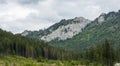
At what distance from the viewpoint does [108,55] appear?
148 m

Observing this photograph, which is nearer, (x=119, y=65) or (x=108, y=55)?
(x=119, y=65)

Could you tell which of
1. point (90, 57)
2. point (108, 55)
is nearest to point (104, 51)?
Result: point (108, 55)

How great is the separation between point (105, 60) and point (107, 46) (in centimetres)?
823

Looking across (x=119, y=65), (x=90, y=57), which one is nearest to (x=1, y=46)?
(x=90, y=57)

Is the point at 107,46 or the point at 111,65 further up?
the point at 107,46

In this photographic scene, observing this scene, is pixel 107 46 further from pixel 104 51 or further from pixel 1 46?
pixel 1 46

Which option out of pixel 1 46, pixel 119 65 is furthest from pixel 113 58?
pixel 1 46

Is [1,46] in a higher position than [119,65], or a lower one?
higher

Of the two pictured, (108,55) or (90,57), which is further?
(90,57)

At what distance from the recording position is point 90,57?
635 feet

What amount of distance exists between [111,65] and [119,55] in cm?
5117

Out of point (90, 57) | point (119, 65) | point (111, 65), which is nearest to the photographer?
point (119, 65)

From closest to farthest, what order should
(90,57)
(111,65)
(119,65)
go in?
(119,65), (111,65), (90,57)

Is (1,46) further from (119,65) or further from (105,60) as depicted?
(119,65)
